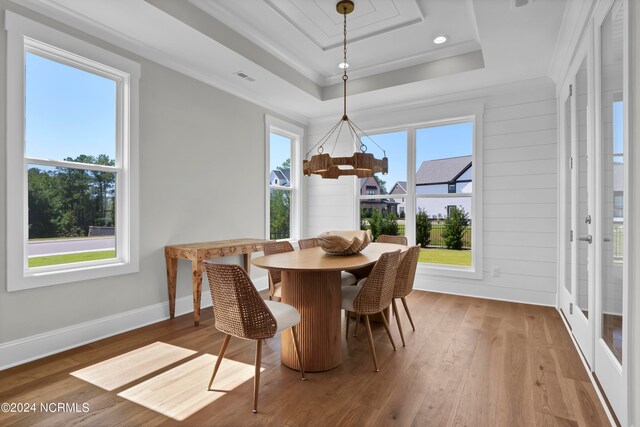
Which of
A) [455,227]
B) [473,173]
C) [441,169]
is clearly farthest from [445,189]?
[455,227]

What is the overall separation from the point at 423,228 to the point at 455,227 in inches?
18.3

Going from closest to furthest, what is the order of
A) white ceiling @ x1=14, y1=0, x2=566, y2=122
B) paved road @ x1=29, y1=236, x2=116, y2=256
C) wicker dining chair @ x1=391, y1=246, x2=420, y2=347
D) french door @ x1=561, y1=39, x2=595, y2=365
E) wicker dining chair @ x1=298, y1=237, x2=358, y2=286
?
1. french door @ x1=561, y1=39, x2=595, y2=365
2. paved road @ x1=29, y1=236, x2=116, y2=256
3. white ceiling @ x1=14, y1=0, x2=566, y2=122
4. wicker dining chair @ x1=391, y1=246, x2=420, y2=347
5. wicker dining chair @ x1=298, y1=237, x2=358, y2=286

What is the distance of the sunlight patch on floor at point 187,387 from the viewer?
201 cm

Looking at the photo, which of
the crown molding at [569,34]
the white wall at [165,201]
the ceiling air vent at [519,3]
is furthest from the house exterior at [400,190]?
the ceiling air vent at [519,3]

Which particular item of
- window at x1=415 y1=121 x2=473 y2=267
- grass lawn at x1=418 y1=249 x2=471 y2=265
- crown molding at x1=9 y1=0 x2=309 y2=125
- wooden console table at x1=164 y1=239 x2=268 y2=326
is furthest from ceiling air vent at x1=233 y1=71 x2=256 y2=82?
grass lawn at x1=418 y1=249 x2=471 y2=265

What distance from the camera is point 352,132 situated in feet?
18.7

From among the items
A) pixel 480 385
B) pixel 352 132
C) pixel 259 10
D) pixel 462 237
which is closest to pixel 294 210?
pixel 352 132

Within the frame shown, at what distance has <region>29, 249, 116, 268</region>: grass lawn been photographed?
2.75 m

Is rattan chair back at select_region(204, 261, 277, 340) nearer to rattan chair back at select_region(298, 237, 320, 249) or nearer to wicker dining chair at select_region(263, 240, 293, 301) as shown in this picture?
wicker dining chair at select_region(263, 240, 293, 301)

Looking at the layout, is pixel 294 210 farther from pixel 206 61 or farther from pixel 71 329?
pixel 71 329

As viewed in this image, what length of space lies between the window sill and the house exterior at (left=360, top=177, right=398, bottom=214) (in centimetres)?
356

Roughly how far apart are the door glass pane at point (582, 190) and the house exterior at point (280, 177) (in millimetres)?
3899

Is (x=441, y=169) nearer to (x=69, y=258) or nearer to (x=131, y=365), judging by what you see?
(x=131, y=365)

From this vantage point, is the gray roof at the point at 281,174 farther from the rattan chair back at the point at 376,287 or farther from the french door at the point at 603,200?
the french door at the point at 603,200
